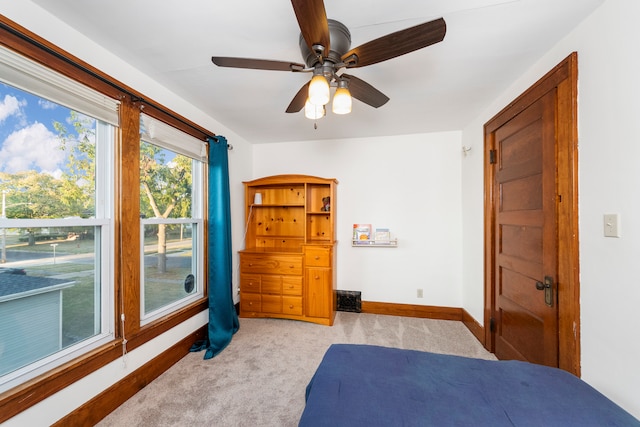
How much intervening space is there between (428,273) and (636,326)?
7.09ft

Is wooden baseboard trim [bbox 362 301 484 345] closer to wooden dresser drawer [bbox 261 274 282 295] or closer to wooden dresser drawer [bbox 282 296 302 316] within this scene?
wooden dresser drawer [bbox 282 296 302 316]

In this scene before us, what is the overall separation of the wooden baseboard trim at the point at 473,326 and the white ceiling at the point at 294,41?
2.27 meters

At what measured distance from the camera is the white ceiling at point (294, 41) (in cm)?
130

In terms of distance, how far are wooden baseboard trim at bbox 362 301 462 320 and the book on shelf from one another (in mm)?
872

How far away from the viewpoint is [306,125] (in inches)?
118

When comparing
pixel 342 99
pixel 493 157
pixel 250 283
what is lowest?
pixel 250 283

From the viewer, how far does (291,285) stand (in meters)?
3.06

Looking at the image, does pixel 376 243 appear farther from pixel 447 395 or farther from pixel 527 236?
pixel 447 395

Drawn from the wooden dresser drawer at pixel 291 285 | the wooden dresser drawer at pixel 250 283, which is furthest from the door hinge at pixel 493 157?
the wooden dresser drawer at pixel 250 283

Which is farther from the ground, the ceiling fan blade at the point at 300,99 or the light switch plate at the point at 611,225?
the ceiling fan blade at the point at 300,99

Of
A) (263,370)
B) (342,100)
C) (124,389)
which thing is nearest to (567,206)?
(342,100)

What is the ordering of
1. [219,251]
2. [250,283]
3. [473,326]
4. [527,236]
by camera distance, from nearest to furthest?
[527,236], [219,251], [473,326], [250,283]

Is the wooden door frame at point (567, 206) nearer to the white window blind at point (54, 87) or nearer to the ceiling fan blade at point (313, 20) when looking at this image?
the ceiling fan blade at point (313, 20)

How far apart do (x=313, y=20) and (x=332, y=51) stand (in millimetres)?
397
